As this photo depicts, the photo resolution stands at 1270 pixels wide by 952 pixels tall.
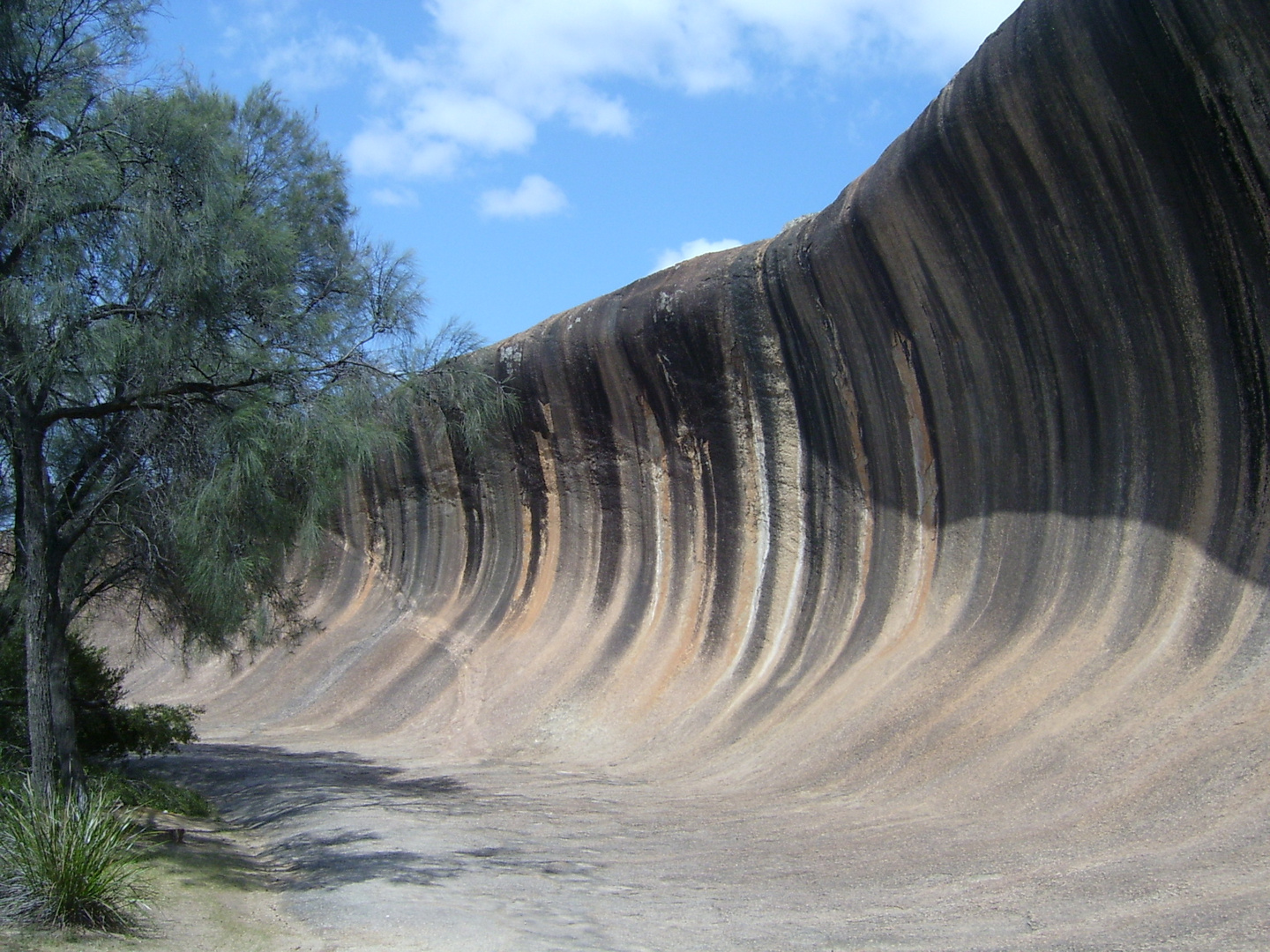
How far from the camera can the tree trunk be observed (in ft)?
21.9

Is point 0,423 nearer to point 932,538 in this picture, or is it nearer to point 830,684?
point 830,684

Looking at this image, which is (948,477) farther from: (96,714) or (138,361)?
(96,714)

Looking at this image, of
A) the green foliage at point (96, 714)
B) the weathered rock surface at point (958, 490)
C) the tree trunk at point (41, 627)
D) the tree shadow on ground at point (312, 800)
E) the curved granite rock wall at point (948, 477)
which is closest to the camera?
the tree trunk at point (41, 627)

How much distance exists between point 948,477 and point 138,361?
7.09m

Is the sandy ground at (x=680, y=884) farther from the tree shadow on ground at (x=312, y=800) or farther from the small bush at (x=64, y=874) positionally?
the small bush at (x=64, y=874)

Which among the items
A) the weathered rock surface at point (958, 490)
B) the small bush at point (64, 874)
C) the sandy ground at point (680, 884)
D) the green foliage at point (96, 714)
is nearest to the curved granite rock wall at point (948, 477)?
the weathered rock surface at point (958, 490)

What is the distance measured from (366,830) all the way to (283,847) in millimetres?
556

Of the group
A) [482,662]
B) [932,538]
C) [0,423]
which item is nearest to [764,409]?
[932,538]

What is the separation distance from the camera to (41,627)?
6.84 metres

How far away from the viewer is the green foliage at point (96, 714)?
9383 millimetres

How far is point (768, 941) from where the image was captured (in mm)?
5352

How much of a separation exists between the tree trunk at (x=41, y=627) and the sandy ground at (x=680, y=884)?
3.09 ft

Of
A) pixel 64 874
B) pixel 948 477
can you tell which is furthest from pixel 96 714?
pixel 948 477

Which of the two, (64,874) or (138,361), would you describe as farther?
(138,361)
